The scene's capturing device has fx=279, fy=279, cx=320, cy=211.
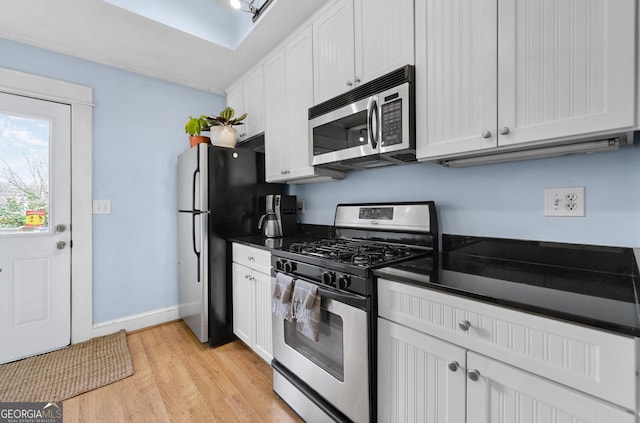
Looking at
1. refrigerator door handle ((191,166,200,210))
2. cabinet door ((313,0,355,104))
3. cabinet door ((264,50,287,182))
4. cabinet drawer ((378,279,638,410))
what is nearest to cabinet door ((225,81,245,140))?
cabinet door ((264,50,287,182))

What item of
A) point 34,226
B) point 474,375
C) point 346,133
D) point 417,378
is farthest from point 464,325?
point 34,226

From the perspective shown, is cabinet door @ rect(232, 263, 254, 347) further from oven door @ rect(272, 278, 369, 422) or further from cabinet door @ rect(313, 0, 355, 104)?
cabinet door @ rect(313, 0, 355, 104)

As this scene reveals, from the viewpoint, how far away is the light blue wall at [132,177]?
2.51 metres

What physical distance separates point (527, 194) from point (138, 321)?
3265 mm

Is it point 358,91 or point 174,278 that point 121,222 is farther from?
point 358,91

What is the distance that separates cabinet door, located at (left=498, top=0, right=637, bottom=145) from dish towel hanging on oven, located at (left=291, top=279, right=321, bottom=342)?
1065mm

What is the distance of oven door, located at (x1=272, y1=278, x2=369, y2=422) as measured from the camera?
1.20 m

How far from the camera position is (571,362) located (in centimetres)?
73

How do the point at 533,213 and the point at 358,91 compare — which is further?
the point at 358,91

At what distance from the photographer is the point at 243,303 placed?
218 cm

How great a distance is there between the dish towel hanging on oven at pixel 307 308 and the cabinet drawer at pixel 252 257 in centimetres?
44

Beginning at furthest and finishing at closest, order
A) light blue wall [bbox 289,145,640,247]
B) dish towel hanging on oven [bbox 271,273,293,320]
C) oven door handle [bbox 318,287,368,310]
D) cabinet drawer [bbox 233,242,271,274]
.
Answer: cabinet drawer [bbox 233,242,271,274]
dish towel hanging on oven [bbox 271,273,293,320]
oven door handle [bbox 318,287,368,310]
light blue wall [bbox 289,145,640,247]

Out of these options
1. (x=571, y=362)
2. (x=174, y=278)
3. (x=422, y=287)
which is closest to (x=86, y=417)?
(x=174, y=278)

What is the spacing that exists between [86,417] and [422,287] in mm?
1990
